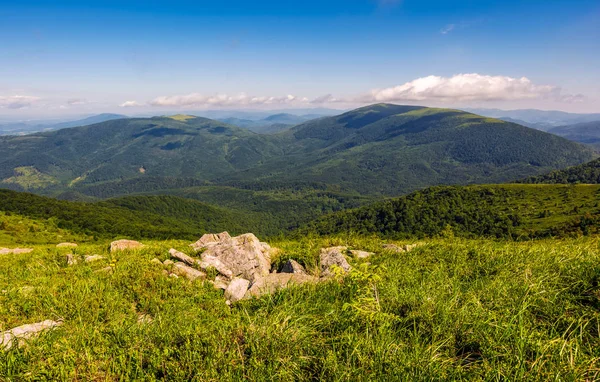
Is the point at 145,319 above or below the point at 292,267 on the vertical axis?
above

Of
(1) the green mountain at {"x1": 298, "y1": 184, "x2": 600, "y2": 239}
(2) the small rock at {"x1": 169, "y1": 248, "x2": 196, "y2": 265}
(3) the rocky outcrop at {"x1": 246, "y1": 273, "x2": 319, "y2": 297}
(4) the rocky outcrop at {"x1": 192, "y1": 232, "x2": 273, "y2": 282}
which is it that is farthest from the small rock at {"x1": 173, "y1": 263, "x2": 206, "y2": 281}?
(1) the green mountain at {"x1": 298, "y1": 184, "x2": 600, "y2": 239}

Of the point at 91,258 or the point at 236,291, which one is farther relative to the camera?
the point at 91,258

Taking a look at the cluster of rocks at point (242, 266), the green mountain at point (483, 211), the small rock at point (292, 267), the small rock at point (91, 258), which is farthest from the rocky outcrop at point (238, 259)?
the green mountain at point (483, 211)

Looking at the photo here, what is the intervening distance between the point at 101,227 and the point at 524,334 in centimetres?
8520

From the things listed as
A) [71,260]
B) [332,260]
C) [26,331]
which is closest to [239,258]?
[332,260]

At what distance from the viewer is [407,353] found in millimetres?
4188

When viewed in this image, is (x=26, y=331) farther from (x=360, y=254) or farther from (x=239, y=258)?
(x=360, y=254)

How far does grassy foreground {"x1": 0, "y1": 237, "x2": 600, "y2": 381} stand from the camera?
12.9 feet

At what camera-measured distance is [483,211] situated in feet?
357

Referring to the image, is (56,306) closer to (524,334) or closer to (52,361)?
(52,361)

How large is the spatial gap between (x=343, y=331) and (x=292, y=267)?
659cm

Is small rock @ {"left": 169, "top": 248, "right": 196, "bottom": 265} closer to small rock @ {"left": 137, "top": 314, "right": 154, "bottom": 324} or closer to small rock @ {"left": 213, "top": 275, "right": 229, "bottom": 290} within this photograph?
small rock @ {"left": 213, "top": 275, "right": 229, "bottom": 290}

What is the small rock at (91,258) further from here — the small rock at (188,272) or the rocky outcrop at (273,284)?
the rocky outcrop at (273,284)

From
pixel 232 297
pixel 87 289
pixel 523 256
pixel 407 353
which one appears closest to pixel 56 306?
pixel 87 289
